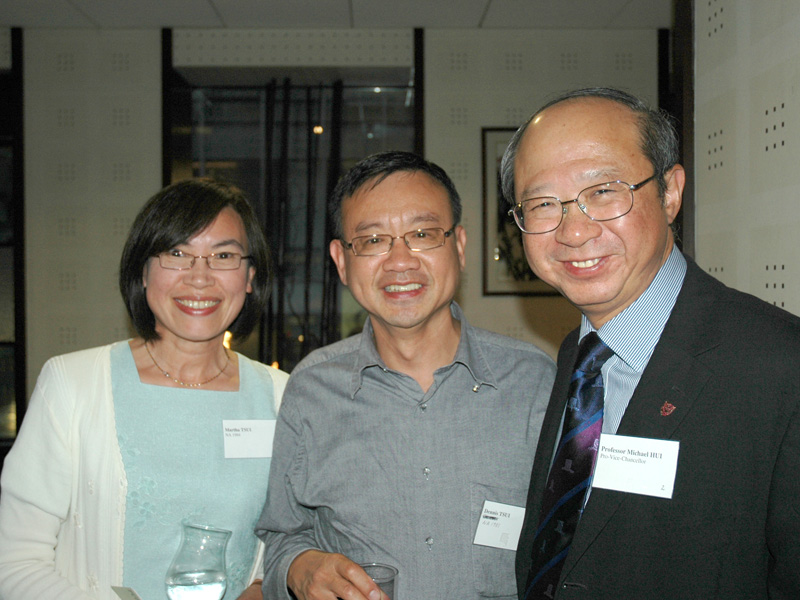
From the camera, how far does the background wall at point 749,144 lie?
157cm

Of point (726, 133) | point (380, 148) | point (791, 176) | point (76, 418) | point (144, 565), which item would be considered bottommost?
point (144, 565)

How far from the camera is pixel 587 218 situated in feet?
4.52

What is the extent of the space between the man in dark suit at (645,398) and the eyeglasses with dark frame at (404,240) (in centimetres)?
33

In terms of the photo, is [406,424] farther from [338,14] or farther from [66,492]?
[338,14]

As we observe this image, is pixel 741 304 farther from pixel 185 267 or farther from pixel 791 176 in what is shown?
pixel 185 267

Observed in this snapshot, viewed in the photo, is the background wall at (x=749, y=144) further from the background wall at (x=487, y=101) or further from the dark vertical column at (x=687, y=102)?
the background wall at (x=487, y=101)

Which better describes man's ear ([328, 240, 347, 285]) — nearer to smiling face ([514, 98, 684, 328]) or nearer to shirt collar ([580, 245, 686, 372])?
smiling face ([514, 98, 684, 328])

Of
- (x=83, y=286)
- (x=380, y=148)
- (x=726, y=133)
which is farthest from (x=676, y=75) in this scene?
(x=83, y=286)

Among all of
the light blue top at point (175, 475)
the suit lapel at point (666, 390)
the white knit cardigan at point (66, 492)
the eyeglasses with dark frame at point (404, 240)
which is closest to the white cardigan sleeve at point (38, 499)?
the white knit cardigan at point (66, 492)

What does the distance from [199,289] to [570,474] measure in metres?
1.21

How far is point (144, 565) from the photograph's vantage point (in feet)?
5.79

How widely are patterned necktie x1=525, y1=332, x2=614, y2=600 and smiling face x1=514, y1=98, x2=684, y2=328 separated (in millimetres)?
169

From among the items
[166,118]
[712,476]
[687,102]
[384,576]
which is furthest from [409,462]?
[166,118]

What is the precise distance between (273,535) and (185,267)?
86 cm
